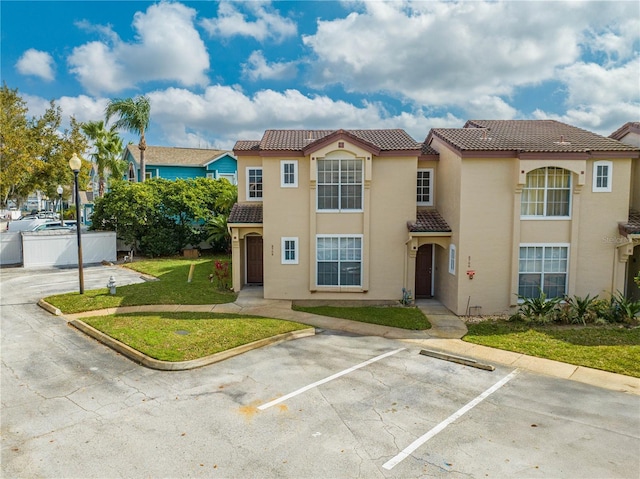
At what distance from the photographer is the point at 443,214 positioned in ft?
57.5

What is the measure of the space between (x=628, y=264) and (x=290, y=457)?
16.3 m

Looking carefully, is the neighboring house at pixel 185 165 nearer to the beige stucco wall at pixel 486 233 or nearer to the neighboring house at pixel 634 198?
the beige stucco wall at pixel 486 233

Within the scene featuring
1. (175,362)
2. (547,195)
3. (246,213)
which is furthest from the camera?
(246,213)

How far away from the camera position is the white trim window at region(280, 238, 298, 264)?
1758 centimetres

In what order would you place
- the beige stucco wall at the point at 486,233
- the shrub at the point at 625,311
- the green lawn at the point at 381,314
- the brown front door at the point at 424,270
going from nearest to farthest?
the shrub at the point at 625,311 < the green lawn at the point at 381,314 < the beige stucco wall at the point at 486,233 < the brown front door at the point at 424,270

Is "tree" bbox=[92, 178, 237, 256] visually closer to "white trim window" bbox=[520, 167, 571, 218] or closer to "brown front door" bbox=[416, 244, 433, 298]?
"brown front door" bbox=[416, 244, 433, 298]

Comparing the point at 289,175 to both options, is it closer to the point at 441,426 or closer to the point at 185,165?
the point at 441,426

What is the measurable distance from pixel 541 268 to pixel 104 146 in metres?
33.8

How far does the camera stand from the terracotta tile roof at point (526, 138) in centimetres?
1541

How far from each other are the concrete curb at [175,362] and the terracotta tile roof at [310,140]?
7.43m

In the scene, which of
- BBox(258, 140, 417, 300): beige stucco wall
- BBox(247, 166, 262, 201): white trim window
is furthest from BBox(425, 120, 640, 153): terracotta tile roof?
BBox(247, 166, 262, 201): white trim window

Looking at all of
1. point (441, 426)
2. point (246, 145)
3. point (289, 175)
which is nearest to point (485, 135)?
point (289, 175)

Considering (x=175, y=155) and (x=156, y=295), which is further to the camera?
(x=175, y=155)

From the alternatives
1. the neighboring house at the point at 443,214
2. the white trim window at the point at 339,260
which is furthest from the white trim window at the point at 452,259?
the white trim window at the point at 339,260
